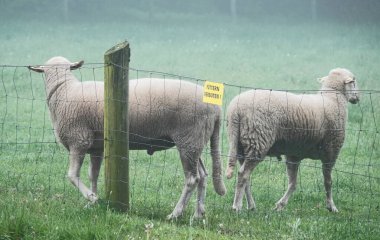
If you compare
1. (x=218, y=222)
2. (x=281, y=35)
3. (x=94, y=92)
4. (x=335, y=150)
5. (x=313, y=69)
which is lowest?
(x=218, y=222)

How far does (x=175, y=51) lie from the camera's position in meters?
30.0

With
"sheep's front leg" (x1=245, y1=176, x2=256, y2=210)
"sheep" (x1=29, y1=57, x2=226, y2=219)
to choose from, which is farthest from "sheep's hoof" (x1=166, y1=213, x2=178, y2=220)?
"sheep's front leg" (x1=245, y1=176, x2=256, y2=210)

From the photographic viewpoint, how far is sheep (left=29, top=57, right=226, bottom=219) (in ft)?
25.9

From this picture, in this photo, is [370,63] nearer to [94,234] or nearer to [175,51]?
[175,51]

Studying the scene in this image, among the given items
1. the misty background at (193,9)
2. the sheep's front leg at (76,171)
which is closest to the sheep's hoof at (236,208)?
the sheep's front leg at (76,171)

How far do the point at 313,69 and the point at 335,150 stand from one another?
16823 millimetres

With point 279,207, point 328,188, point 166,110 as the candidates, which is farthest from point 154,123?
point 328,188

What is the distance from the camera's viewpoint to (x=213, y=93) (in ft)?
24.0

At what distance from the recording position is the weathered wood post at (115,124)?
6820 mm

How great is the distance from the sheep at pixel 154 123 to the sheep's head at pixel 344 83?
8.16ft

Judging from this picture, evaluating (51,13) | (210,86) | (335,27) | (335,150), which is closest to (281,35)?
(335,27)

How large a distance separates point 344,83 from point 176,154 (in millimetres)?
3834

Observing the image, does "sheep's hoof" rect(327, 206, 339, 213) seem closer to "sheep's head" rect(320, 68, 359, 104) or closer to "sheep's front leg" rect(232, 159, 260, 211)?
Result: "sheep's front leg" rect(232, 159, 260, 211)

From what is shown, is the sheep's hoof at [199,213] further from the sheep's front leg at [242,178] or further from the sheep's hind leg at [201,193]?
the sheep's front leg at [242,178]
